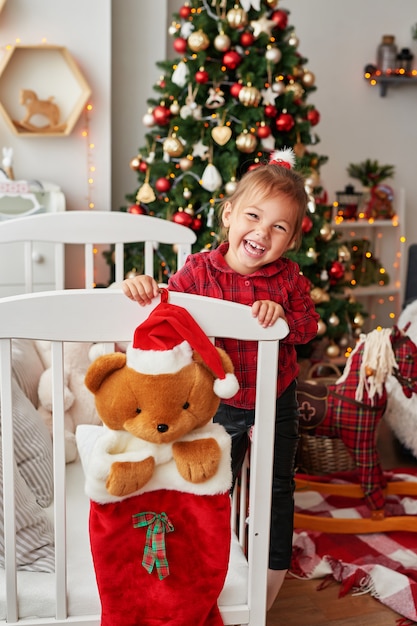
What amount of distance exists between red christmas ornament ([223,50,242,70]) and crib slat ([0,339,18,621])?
2.13 meters

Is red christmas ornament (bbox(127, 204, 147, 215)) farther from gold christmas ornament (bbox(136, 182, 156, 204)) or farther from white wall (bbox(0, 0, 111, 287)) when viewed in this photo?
white wall (bbox(0, 0, 111, 287))

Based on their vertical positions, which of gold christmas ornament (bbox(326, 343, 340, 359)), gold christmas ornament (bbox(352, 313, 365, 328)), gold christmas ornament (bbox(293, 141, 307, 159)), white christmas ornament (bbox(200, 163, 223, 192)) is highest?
gold christmas ornament (bbox(293, 141, 307, 159))

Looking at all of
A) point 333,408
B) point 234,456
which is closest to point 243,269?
point 234,456

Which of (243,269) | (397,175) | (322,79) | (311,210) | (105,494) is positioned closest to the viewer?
(105,494)

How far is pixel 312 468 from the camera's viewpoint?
2.62m

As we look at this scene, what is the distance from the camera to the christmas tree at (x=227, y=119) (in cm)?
290

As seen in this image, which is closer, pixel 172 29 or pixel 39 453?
pixel 39 453

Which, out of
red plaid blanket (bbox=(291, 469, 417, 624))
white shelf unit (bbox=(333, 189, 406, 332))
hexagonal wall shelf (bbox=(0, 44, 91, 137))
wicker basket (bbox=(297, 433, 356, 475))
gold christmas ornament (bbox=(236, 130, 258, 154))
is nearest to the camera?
red plaid blanket (bbox=(291, 469, 417, 624))

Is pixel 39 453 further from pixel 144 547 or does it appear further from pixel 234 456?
pixel 144 547

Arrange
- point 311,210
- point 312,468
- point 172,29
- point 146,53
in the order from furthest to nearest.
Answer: point 146,53
point 172,29
point 311,210
point 312,468

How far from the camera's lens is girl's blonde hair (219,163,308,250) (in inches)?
56.0

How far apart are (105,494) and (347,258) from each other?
7.65 feet

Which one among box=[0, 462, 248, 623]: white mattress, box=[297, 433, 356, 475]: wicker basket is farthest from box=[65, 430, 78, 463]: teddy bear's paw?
box=[297, 433, 356, 475]: wicker basket

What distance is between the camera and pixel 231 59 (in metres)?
2.89
